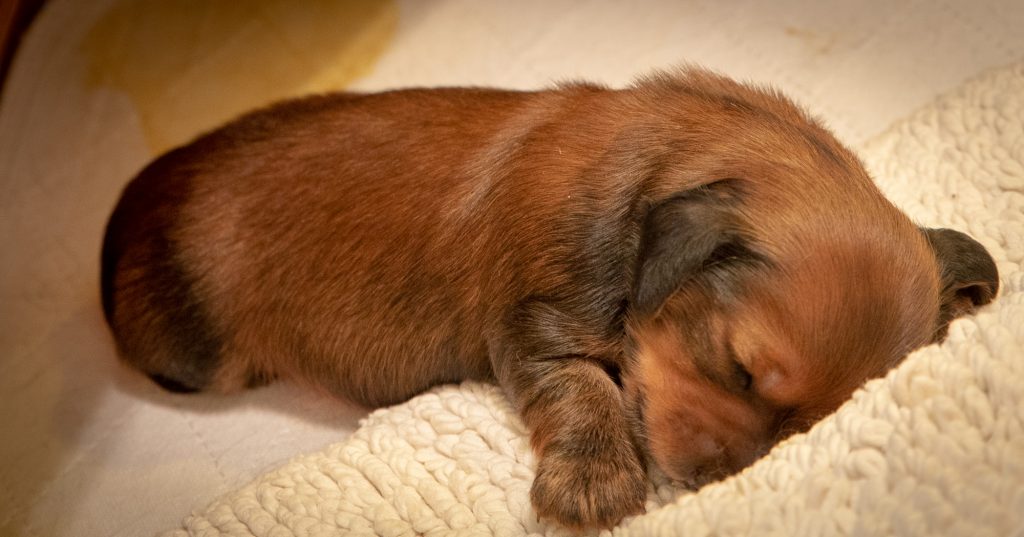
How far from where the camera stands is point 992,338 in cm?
200

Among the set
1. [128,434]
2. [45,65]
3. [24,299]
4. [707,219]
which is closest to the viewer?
[707,219]

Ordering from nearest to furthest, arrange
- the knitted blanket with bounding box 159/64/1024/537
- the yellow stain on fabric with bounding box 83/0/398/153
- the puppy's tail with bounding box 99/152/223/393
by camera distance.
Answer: the knitted blanket with bounding box 159/64/1024/537 < the puppy's tail with bounding box 99/152/223/393 < the yellow stain on fabric with bounding box 83/0/398/153

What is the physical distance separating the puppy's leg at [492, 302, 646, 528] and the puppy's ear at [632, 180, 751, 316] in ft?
1.27

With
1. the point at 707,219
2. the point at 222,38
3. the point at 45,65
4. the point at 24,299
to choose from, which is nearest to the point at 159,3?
the point at 222,38

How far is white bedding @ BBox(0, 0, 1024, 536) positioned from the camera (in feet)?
9.37

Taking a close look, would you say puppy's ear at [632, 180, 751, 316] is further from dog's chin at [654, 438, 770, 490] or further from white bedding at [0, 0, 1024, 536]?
white bedding at [0, 0, 1024, 536]

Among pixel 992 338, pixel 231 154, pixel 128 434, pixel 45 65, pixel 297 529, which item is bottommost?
pixel 128 434

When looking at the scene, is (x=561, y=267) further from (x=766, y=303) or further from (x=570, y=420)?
(x=766, y=303)

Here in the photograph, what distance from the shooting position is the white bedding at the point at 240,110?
286 centimetres

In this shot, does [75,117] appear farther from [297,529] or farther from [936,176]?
[936,176]

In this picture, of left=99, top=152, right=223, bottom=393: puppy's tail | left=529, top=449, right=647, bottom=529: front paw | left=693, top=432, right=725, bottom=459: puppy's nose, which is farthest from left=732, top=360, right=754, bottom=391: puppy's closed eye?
left=99, top=152, right=223, bottom=393: puppy's tail

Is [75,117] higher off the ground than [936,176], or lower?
lower

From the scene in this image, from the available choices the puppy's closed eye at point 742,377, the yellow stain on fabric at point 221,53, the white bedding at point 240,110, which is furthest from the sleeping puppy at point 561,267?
the yellow stain on fabric at point 221,53

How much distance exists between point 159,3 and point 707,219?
125 inches
